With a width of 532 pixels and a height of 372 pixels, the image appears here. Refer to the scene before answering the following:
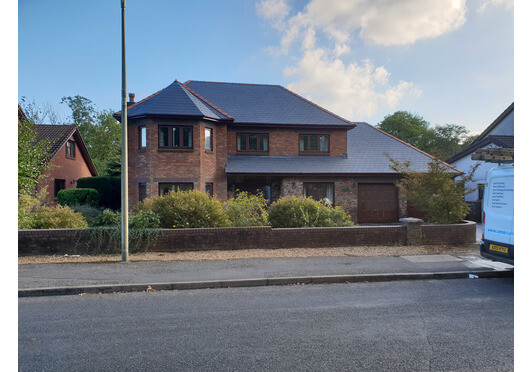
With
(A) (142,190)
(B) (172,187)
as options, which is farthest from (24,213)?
(B) (172,187)

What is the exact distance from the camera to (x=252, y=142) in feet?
63.8

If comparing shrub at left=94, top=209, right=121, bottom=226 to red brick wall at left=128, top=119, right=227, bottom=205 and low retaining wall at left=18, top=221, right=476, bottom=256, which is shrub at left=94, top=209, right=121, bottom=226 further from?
red brick wall at left=128, top=119, right=227, bottom=205

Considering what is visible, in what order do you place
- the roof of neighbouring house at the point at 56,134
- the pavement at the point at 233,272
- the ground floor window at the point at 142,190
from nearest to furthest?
the pavement at the point at 233,272
the ground floor window at the point at 142,190
the roof of neighbouring house at the point at 56,134

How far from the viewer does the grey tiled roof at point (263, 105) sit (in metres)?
19.7

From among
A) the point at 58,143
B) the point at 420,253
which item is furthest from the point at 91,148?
the point at 420,253

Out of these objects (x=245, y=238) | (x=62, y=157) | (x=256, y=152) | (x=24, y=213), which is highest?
(x=62, y=157)

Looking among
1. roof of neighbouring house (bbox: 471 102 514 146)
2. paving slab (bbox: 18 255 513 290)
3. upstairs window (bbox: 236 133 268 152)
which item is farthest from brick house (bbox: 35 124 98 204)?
roof of neighbouring house (bbox: 471 102 514 146)

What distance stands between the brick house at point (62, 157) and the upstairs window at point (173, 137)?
9455 millimetres

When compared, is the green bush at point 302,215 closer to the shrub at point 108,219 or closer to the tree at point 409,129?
the shrub at point 108,219

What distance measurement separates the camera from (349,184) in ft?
61.8

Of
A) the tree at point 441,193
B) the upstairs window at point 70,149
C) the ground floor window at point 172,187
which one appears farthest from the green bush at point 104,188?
the tree at point 441,193

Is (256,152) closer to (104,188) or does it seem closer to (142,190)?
(142,190)

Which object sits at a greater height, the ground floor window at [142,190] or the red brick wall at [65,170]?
the red brick wall at [65,170]

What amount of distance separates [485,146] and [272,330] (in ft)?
82.1
